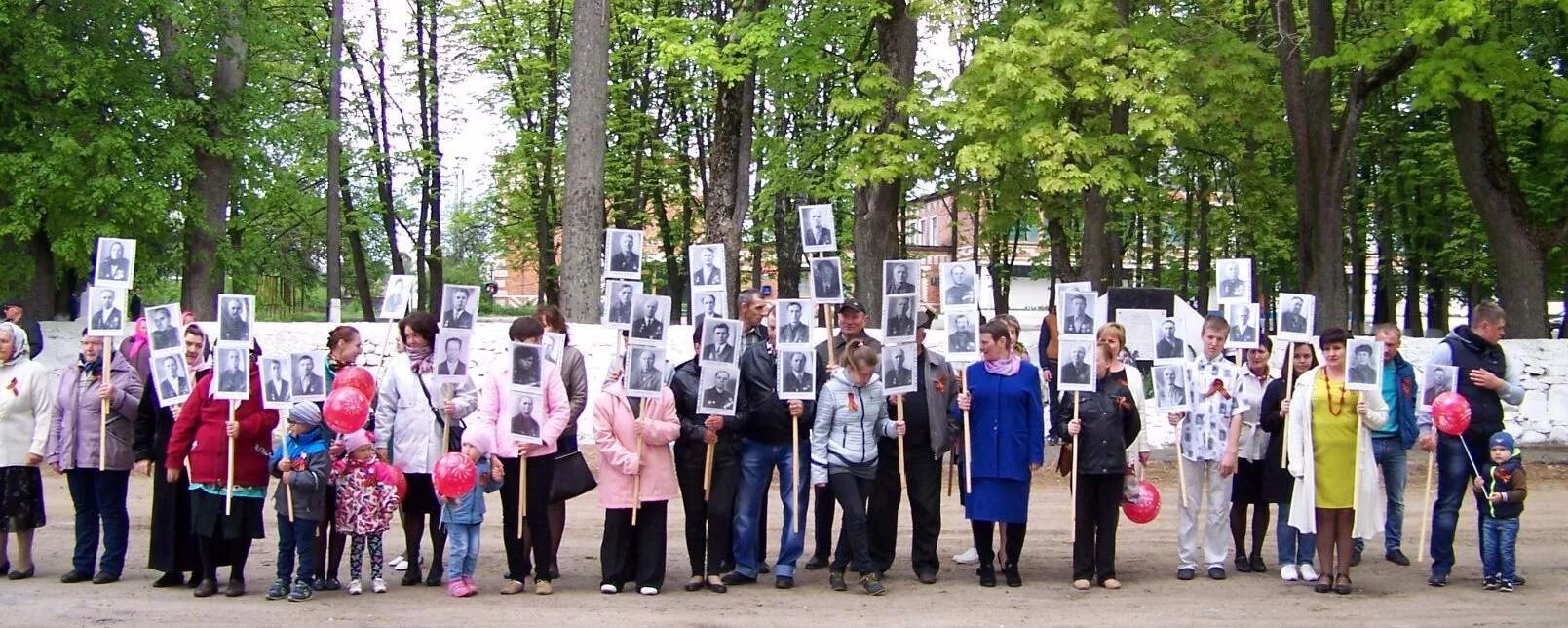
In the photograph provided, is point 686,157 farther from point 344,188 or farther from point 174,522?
point 174,522

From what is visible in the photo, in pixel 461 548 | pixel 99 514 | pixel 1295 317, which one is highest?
pixel 1295 317

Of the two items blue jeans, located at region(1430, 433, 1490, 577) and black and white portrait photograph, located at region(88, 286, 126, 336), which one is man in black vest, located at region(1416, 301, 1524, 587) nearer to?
blue jeans, located at region(1430, 433, 1490, 577)

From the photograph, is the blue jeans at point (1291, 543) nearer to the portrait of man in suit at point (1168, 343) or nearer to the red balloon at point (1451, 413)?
the red balloon at point (1451, 413)

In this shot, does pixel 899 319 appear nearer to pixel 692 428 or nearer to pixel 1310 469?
pixel 692 428

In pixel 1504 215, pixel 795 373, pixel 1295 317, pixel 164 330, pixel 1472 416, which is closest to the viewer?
pixel 164 330

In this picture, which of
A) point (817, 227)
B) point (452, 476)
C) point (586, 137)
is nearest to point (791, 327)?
point (817, 227)

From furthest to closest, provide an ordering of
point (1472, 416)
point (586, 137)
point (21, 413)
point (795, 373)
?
point (586, 137)
point (1472, 416)
point (21, 413)
point (795, 373)

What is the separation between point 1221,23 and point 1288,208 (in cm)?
340

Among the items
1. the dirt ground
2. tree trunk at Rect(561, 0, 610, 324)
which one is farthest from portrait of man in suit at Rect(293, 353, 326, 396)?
tree trunk at Rect(561, 0, 610, 324)

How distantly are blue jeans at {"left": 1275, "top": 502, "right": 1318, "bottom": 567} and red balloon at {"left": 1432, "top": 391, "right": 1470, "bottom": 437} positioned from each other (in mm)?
1157

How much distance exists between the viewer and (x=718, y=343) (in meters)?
8.73

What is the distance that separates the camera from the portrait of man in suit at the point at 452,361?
881 centimetres

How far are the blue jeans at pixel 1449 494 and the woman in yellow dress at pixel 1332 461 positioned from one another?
1.78 ft

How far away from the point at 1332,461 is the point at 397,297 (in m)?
6.99
